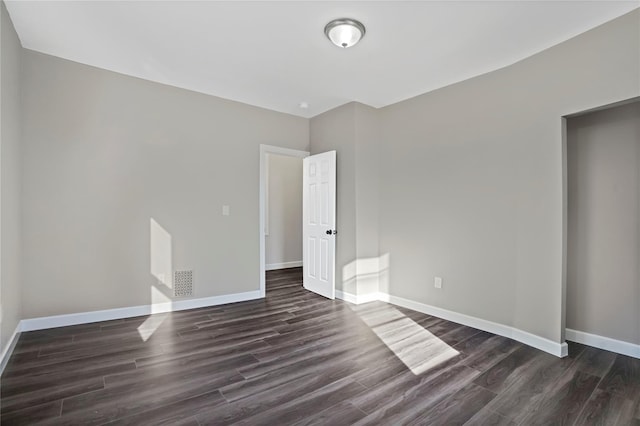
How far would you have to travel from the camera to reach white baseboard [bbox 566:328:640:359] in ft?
8.79

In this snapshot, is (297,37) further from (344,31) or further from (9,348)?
(9,348)

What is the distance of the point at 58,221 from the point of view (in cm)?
324

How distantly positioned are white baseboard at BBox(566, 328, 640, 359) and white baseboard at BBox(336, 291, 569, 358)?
0.32m

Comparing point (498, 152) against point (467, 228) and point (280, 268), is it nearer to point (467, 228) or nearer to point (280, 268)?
point (467, 228)

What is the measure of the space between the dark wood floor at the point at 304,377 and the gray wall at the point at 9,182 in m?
0.42

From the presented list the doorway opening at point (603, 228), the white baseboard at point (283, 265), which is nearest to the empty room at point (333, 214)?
the doorway opening at point (603, 228)

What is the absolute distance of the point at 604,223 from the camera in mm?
2857

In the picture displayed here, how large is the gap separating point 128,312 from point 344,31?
3622 mm

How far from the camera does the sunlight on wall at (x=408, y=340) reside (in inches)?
104

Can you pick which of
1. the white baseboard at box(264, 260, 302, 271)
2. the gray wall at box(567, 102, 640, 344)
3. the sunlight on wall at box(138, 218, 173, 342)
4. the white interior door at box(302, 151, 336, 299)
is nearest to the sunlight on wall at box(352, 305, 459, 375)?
the white interior door at box(302, 151, 336, 299)

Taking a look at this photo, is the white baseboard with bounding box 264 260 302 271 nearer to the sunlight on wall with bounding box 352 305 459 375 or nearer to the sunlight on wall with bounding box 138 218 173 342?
the sunlight on wall with bounding box 138 218 173 342

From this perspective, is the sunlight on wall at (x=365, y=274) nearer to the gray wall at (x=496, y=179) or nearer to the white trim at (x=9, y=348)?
the gray wall at (x=496, y=179)

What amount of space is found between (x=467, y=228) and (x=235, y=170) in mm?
2995

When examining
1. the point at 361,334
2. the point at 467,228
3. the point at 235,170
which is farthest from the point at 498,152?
the point at 235,170
